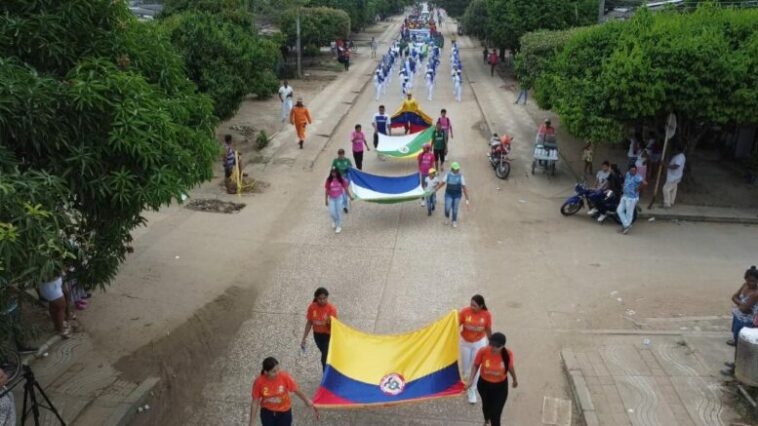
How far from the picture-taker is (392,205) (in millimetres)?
15070

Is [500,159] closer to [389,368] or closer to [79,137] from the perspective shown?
[389,368]

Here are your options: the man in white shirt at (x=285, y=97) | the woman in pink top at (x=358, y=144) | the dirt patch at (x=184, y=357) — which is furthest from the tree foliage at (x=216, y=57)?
the dirt patch at (x=184, y=357)

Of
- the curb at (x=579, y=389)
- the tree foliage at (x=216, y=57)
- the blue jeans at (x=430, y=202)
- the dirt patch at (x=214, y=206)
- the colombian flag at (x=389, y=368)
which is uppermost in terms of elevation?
the tree foliage at (x=216, y=57)

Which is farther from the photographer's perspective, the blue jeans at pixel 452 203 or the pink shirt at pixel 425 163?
the pink shirt at pixel 425 163

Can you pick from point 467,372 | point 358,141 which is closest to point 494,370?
point 467,372

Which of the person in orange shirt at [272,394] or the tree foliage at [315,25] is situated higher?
the tree foliage at [315,25]

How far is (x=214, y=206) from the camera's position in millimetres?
14828

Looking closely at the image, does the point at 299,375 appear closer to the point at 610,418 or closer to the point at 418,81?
the point at 610,418

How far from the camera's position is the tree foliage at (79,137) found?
5.22 meters

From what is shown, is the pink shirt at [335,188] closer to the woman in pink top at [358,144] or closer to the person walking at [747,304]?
the woman in pink top at [358,144]

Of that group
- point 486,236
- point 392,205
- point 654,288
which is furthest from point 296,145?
point 654,288

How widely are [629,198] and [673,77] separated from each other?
8.71 ft

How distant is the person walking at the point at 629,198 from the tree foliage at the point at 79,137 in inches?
367

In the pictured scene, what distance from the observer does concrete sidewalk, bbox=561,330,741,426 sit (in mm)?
7414
